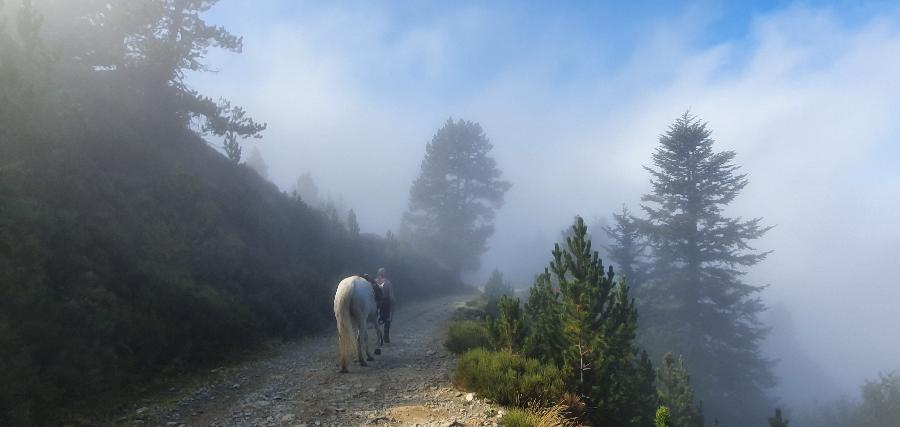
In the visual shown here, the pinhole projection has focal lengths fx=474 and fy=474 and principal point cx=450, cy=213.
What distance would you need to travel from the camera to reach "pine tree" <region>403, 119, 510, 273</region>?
147 feet

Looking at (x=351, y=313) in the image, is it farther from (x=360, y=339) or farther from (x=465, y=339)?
(x=465, y=339)

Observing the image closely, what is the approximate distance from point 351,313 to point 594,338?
17.6 feet

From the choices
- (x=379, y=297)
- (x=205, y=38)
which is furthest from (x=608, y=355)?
(x=205, y=38)

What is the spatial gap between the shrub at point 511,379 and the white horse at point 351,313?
2.58 m

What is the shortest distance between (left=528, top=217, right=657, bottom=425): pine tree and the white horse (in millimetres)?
3873

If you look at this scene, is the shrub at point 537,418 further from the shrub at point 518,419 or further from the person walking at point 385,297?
the person walking at point 385,297

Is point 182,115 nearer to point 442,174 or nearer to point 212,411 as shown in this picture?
point 212,411

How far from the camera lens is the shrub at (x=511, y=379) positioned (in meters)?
8.16

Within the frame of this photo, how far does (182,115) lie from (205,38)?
4348 mm

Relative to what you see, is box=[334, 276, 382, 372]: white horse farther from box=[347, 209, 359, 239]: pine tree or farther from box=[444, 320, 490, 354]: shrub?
box=[347, 209, 359, 239]: pine tree

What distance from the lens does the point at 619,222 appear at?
31281mm

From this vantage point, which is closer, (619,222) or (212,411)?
(212,411)

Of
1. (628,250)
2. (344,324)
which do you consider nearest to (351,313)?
(344,324)

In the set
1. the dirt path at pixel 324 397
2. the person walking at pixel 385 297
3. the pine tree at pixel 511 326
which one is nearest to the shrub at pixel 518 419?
the dirt path at pixel 324 397
